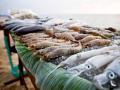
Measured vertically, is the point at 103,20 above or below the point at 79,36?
below

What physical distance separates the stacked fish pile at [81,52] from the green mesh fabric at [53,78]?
0.08 ft

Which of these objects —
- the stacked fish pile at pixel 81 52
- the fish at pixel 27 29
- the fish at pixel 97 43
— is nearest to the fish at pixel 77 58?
the stacked fish pile at pixel 81 52

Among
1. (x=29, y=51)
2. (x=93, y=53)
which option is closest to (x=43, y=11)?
(x=29, y=51)

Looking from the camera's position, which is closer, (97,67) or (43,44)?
(97,67)

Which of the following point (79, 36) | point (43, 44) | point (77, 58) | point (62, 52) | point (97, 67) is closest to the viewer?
point (97, 67)

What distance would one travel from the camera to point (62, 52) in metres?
1.25

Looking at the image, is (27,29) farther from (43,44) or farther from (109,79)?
(109,79)

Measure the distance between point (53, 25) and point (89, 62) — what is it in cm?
117

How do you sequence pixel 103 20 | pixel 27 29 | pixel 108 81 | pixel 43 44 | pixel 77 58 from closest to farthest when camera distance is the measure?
pixel 108 81 < pixel 77 58 < pixel 43 44 < pixel 27 29 < pixel 103 20

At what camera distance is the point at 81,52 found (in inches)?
49.0

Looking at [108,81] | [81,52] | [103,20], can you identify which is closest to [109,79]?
[108,81]

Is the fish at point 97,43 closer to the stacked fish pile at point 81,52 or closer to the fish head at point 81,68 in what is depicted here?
the stacked fish pile at point 81,52

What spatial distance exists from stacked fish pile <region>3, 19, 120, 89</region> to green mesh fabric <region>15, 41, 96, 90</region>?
25mm

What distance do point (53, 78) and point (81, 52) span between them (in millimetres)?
268
